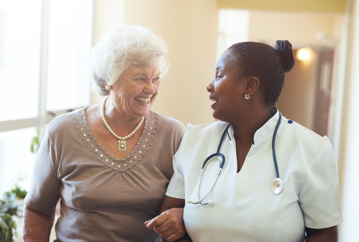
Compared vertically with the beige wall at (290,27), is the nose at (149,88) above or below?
below

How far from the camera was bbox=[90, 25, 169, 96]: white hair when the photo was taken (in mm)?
1478

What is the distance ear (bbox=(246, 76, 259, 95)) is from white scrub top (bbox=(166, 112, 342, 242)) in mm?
117

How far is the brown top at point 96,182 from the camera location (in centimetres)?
143

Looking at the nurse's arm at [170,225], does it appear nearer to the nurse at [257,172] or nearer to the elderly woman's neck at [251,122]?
the nurse at [257,172]

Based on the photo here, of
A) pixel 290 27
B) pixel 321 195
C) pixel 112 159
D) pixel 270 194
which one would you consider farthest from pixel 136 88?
pixel 290 27

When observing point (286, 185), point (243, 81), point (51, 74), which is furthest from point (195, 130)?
point (51, 74)

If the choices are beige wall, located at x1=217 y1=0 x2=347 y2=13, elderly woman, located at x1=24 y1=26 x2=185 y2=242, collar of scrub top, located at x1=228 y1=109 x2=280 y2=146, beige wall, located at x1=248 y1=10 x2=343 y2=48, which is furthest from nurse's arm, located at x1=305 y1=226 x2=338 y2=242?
beige wall, located at x1=248 y1=10 x2=343 y2=48

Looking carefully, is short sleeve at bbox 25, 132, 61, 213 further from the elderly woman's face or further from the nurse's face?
the nurse's face

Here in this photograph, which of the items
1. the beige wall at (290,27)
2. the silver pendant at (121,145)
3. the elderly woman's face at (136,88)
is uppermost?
the beige wall at (290,27)

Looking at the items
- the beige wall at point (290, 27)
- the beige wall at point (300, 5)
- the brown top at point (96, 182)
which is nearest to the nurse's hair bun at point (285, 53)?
the brown top at point (96, 182)

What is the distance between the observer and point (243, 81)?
3.89 ft

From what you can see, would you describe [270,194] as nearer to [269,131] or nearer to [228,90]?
[269,131]

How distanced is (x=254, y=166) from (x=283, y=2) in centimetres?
413

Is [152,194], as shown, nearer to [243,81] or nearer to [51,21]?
[243,81]
